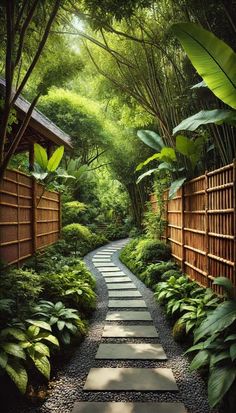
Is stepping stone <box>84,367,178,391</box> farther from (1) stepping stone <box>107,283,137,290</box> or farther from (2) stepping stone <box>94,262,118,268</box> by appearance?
(2) stepping stone <box>94,262,118,268</box>

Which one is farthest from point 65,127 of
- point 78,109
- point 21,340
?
point 21,340

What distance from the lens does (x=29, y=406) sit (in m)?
2.64

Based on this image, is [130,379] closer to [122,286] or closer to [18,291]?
[18,291]

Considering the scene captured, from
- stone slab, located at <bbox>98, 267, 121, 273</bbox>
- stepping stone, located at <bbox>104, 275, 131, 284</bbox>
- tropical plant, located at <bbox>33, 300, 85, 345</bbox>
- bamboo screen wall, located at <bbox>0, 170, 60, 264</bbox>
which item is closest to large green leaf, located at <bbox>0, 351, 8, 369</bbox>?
tropical plant, located at <bbox>33, 300, 85, 345</bbox>

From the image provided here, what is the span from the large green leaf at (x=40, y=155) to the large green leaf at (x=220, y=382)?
5.75m

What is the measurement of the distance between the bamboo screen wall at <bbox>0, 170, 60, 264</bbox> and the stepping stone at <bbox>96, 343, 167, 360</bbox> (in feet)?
6.60

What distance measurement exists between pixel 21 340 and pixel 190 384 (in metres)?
1.65

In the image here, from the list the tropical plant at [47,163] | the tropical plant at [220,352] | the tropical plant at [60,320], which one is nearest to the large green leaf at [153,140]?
the tropical plant at [47,163]

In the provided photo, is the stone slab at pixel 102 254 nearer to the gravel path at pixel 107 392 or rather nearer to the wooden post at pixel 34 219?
the wooden post at pixel 34 219

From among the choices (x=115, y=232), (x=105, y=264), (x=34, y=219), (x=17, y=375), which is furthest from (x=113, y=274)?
(x=115, y=232)

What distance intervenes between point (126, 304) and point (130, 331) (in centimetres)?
124

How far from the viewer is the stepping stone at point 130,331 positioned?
4.20 m

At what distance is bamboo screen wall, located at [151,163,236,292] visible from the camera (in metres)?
3.85

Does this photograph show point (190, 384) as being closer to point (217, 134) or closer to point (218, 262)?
point (218, 262)
